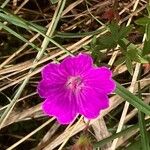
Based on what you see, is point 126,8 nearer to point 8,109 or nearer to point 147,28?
point 147,28

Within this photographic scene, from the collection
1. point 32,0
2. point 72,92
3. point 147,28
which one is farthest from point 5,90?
point 147,28

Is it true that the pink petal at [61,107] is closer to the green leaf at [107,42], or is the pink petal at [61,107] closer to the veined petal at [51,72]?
the veined petal at [51,72]

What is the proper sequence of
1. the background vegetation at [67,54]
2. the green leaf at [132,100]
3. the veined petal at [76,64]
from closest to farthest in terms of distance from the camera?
the veined petal at [76,64], the green leaf at [132,100], the background vegetation at [67,54]

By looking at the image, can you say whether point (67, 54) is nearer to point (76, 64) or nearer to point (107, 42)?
point (107, 42)

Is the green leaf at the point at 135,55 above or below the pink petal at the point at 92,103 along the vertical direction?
above

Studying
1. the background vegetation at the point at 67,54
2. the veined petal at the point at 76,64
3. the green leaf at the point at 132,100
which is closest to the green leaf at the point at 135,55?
the background vegetation at the point at 67,54

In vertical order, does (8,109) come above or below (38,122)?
above

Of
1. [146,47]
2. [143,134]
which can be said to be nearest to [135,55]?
[146,47]

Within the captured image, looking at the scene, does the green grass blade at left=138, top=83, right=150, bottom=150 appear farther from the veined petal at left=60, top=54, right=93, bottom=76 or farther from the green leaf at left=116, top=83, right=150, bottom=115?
the veined petal at left=60, top=54, right=93, bottom=76
